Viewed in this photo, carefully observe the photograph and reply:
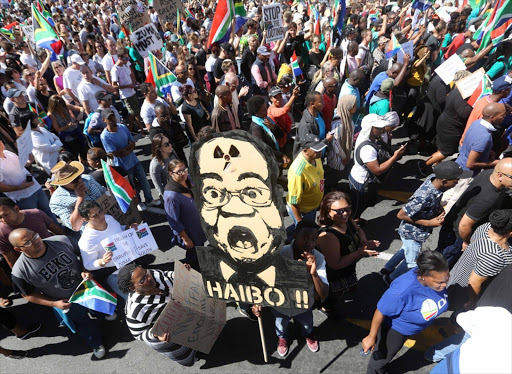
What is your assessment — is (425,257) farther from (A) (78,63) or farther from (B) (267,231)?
(A) (78,63)

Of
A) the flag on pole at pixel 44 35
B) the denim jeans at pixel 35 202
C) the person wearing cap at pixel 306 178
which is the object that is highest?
the flag on pole at pixel 44 35

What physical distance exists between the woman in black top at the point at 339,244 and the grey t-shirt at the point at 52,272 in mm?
2467

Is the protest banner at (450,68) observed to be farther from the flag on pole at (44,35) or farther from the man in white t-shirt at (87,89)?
the flag on pole at (44,35)

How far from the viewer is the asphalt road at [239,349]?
3.30m

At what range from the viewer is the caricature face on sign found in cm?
191

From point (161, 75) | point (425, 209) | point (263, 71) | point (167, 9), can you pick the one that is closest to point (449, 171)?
point (425, 209)

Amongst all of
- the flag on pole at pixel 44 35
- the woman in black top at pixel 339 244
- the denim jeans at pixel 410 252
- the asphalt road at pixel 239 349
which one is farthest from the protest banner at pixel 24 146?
the flag on pole at pixel 44 35

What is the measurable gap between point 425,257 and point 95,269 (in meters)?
3.12

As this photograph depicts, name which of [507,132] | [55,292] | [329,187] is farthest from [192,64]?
[507,132]

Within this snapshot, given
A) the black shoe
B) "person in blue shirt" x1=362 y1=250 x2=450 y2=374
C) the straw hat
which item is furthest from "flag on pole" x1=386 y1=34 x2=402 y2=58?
the black shoe

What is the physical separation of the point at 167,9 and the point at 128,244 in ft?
27.3

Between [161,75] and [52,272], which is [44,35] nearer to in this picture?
[161,75]

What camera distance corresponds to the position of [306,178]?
11.7ft

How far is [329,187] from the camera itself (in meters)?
5.15
